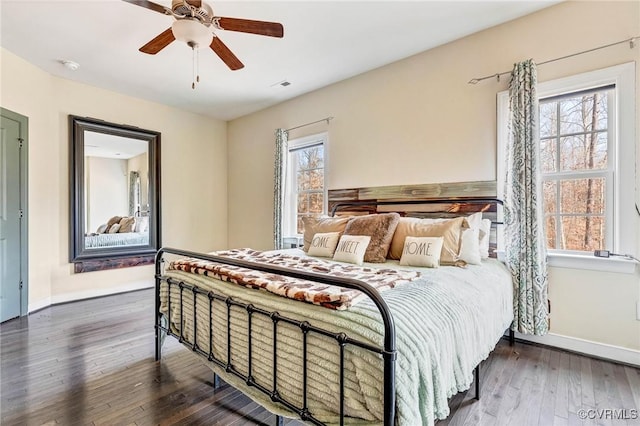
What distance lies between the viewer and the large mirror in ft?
12.7

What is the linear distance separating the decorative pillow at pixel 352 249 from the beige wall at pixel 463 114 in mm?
1044

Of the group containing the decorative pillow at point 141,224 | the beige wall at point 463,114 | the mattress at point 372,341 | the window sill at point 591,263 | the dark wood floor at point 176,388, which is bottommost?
the dark wood floor at point 176,388

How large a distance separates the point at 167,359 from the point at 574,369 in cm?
301

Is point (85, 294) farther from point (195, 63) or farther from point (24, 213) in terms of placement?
point (195, 63)

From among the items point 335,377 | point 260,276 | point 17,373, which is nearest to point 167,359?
point 17,373

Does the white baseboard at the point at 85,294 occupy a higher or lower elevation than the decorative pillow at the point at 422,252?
lower

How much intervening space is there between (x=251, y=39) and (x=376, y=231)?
219 centimetres

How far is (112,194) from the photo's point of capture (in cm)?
419

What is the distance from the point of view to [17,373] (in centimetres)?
212

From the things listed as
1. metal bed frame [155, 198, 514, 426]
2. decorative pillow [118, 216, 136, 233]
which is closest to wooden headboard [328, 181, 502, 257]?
metal bed frame [155, 198, 514, 426]

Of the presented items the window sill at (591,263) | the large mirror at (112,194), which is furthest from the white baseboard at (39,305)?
the window sill at (591,263)

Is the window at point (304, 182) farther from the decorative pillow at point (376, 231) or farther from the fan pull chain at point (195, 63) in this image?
the fan pull chain at point (195, 63)

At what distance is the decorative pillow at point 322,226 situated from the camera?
3.06m

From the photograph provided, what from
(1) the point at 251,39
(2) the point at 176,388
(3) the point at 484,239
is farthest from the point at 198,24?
(3) the point at 484,239
